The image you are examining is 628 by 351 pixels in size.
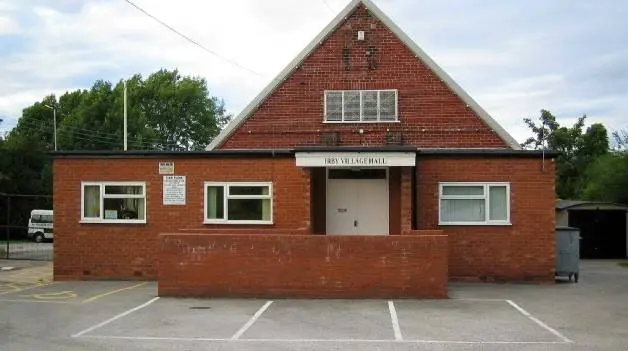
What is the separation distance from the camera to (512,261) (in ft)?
57.3

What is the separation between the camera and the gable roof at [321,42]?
822 inches

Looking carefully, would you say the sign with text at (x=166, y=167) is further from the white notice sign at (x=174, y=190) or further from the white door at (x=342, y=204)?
the white door at (x=342, y=204)

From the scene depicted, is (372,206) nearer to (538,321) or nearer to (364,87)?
(364,87)

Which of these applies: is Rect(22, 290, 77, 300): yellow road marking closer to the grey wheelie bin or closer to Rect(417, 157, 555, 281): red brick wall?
Rect(417, 157, 555, 281): red brick wall

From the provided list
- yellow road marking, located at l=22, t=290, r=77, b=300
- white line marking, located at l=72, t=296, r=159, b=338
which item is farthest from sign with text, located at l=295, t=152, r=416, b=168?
yellow road marking, located at l=22, t=290, r=77, b=300

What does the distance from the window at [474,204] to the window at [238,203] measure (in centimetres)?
422

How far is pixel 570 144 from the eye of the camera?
5112 centimetres

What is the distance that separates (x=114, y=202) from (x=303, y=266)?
625cm

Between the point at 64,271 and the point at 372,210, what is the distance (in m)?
7.67

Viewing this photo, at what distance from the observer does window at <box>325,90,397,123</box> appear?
21062 millimetres

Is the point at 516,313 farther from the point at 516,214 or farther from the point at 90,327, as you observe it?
the point at 90,327

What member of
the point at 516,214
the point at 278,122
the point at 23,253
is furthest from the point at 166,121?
the point at 516,214

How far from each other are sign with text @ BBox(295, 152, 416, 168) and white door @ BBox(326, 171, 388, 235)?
189cm

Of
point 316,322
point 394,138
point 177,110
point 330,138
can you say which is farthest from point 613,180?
point 177,110
